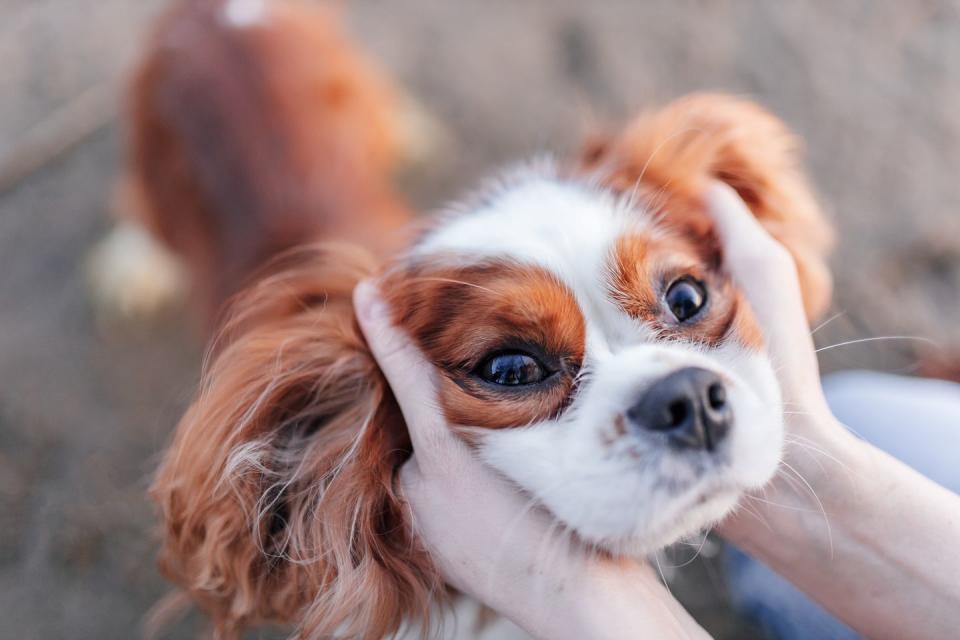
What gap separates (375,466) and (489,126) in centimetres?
205

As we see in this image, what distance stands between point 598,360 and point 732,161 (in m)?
0.74

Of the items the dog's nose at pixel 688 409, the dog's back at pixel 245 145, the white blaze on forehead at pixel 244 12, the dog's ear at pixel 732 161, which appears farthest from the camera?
the white blaze on forehead at pixel 244 12

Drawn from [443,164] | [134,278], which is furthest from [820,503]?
[134,278]

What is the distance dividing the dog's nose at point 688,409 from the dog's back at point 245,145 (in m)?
0.98

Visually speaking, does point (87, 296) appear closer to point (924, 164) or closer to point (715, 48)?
point (715, 48)

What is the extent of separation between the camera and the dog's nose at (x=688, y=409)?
3.46 ft

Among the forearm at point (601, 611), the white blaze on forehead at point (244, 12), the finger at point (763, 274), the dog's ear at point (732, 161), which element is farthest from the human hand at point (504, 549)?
the white blaze on forehead at point (244, 12)

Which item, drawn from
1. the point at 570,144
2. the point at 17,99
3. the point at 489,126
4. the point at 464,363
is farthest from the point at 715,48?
the point at 17,99

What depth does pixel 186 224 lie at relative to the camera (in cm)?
230

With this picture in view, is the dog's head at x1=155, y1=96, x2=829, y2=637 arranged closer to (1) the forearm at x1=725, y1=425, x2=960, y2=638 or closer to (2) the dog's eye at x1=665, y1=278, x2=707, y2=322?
(2) the dog's eye at x1=665, y1=278, x2=707, y2=322

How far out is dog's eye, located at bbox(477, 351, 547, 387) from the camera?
1.23 m

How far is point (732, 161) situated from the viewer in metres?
1.68

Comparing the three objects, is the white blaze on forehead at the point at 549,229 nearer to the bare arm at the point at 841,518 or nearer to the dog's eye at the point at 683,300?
the dog's eye at the point at 683,300

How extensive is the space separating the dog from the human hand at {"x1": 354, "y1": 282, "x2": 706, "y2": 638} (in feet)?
0.11
